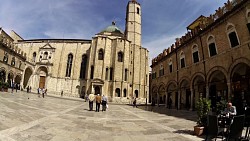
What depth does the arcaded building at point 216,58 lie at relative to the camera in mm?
11555

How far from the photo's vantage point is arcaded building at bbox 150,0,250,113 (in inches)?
455

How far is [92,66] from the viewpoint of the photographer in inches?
1521

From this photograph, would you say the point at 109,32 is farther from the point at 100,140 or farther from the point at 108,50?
the point at 100,140

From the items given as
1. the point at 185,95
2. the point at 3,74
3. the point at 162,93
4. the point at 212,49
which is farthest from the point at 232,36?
the point at 3,74

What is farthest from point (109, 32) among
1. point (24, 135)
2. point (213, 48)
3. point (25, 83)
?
point (24, 135)

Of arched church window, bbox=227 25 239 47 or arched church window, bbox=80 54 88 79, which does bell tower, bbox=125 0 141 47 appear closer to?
arched church window, bbox=80 54 88 79

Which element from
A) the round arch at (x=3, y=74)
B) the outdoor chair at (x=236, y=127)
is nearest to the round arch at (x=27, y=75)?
the round arch at (x=3, y=74)

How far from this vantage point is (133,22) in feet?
151

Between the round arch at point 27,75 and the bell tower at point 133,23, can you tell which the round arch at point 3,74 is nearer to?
the round arch at point 27,75

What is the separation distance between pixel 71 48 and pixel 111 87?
1677 centimetres

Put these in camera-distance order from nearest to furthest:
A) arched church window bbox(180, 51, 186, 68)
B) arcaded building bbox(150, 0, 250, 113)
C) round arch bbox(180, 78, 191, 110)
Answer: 1. arcaded building bbox(150, 0, 250, 113)
2. arched church window bbox(180, 51, 186, 68)
3. round arch bbox(180, 78, 191, 110)

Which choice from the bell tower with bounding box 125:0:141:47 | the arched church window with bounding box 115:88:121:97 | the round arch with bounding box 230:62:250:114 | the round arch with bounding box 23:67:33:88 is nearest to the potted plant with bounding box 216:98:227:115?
the round arch with bounding box 230:62:250:114

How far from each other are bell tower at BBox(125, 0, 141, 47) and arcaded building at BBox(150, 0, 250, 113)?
24506 mm

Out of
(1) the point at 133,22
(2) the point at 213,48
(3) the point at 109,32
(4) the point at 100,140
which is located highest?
(1) the point at 133,22
